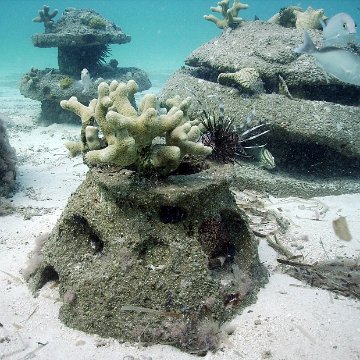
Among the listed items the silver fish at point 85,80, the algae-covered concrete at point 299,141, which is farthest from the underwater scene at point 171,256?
the silver fish at point 85,80

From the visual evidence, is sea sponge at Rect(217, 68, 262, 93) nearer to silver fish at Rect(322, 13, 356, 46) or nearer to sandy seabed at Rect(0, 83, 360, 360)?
silver fish at Rect(322, 13, 356, 46)

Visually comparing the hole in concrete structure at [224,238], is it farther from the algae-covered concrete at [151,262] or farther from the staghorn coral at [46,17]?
the staghorn coral at [46,17]

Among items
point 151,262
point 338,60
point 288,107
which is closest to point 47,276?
point 151,262

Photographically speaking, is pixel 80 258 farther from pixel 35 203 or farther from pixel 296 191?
pixel 296 191

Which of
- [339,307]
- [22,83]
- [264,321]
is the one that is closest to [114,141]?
[264,321]

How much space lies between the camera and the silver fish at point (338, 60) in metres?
4.05

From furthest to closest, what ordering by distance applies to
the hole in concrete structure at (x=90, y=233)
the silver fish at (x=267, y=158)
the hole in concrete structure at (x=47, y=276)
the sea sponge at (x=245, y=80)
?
the sea sponge at (x=245, y=80) < the silver fish at (x=267, y=158) < the hole in concrete structure at (x=47, y=276) < the hole in concrete structure at (x=90, y=233)

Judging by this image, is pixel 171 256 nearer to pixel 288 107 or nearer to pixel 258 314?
pixel 258 314

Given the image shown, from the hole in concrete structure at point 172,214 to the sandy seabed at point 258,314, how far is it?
889 mm

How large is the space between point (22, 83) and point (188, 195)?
9.30 meters

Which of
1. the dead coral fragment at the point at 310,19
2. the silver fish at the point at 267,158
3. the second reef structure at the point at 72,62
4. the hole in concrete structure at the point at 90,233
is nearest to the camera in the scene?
the hole in concrete structure at the point at 90,233

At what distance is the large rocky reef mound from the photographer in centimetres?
549

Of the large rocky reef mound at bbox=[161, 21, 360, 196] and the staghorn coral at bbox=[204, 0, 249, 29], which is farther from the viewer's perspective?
the staghorn coral at bbox=[204, 0, 249, 29]

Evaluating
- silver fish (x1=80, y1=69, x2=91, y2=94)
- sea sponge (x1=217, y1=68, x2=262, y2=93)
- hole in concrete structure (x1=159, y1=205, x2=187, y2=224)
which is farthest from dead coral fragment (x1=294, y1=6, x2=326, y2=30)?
hole in concrete structure (x1=159, y1=205, x2=187, y2=224)
